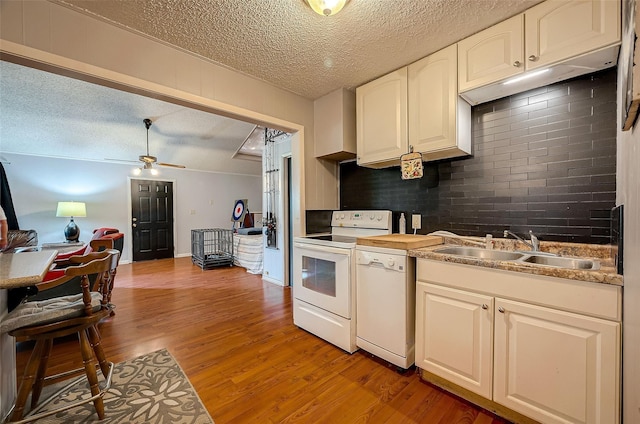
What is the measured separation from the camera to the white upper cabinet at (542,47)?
1.34 metres

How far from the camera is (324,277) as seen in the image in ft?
7.39

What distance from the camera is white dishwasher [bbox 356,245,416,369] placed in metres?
1.76

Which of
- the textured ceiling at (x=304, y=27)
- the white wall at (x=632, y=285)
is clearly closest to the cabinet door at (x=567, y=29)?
the textured ceiling at (x=304, y=27)

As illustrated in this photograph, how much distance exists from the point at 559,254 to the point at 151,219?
23.8 feet

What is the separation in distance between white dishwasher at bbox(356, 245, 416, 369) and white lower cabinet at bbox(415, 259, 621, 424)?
9 centimetres

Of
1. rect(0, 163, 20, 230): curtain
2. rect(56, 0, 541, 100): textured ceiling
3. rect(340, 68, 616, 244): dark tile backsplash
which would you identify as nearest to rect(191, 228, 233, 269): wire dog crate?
rect(0, 163, 20, 230): curtain

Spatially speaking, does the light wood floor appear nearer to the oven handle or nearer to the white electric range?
the white electric range

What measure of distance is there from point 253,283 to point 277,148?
2202 mm

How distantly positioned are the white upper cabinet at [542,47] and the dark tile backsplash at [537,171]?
14 cm

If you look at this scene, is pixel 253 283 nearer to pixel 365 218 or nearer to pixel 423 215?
pixel 365 218

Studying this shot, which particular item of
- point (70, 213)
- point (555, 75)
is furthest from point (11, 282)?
point (70, 213)

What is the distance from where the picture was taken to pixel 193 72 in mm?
2014

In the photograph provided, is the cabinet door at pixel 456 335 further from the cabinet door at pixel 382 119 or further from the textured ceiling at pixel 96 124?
the textured ceiling at pixel 96 124

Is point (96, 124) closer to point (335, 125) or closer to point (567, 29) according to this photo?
point (335, 125)
